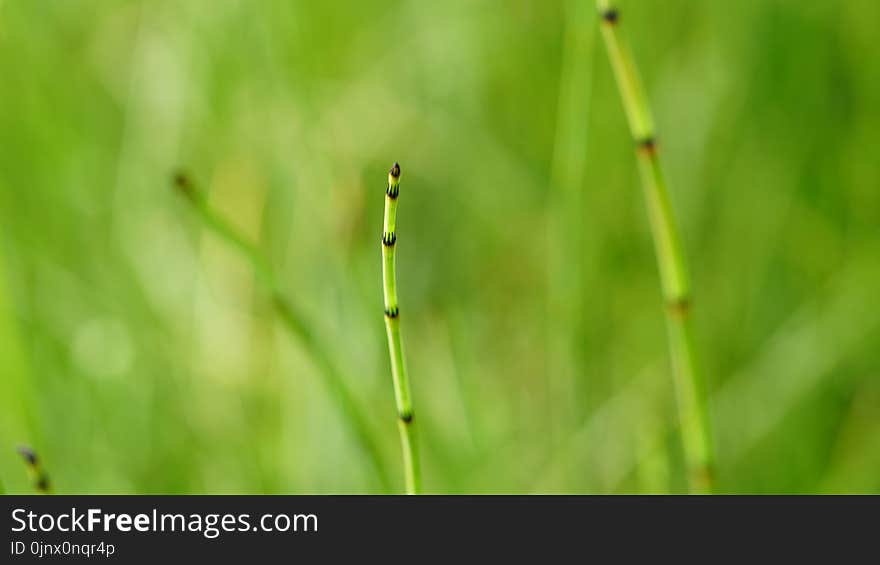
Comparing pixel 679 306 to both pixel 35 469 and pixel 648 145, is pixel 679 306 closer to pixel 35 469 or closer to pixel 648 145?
pixel 648 145

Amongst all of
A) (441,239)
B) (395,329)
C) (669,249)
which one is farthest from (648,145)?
(441,239)

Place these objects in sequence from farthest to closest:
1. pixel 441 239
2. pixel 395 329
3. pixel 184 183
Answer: pixel 441 239
pixel 184 183
pixel 395 329

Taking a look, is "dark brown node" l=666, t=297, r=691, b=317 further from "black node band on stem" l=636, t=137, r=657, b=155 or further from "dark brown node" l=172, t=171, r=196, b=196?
"dark brown node" l=172, t=171, r=196, b=196

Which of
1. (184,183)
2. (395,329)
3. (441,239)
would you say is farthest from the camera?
(441,239)

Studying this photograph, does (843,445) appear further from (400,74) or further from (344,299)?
(400,74)

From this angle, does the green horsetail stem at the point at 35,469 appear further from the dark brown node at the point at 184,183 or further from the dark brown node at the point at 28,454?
→ the dark brown node at the point at 184,183
